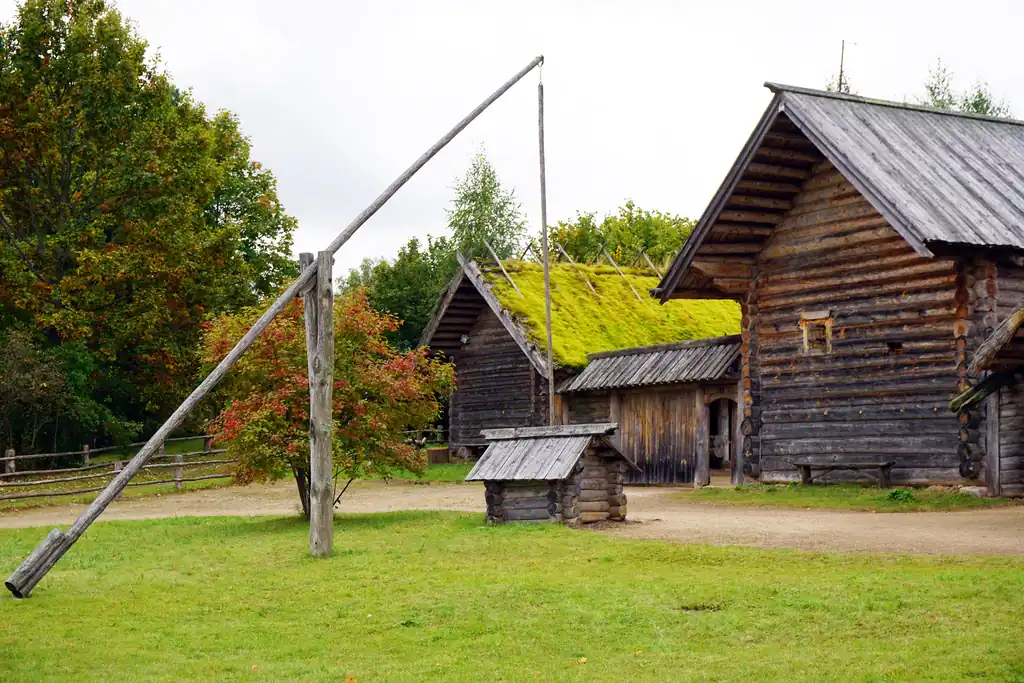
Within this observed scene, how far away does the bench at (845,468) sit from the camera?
2419 cm

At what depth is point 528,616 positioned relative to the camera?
12422 mm

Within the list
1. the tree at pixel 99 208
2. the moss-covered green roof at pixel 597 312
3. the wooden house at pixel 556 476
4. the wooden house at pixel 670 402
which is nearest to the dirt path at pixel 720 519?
the wooden house at pixel 556 476

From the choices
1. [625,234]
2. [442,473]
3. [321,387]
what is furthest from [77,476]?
[625,234]

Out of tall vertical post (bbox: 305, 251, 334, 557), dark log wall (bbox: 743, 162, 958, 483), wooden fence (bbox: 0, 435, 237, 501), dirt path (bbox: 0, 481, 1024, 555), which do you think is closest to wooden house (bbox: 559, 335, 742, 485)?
dirt path (bbox: 0, 481, 1024, 555)

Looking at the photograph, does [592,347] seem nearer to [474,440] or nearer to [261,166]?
[474,440]

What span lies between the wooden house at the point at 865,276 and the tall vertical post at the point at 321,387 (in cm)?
1019

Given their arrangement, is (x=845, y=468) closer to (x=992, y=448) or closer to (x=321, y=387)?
(x=992, y=448)

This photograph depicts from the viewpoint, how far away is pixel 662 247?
6178 cm

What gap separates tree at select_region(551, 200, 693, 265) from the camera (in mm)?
65938

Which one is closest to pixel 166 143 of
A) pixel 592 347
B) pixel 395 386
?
pixel 592 347

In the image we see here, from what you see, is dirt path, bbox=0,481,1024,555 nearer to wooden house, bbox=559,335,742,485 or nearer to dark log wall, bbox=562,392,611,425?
A: wooden house, bbox=559,335,742,485

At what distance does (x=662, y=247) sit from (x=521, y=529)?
4414 centimetres

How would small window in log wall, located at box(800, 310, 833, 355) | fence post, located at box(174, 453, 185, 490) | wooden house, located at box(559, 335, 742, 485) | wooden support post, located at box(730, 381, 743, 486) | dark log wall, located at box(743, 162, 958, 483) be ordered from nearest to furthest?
dark log wall, located at box(743, 162, 958, 483) → small window in log wall, located at box(800, 310, 833, 355) → wooden support post, located at box(730, 381, 743, 486) → wooden house, located at box(559, 335, 742, 485) → fence post, located at box(174, 453, 185, 490)

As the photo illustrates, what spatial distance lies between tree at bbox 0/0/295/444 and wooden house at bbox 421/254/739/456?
8696 millimetres
